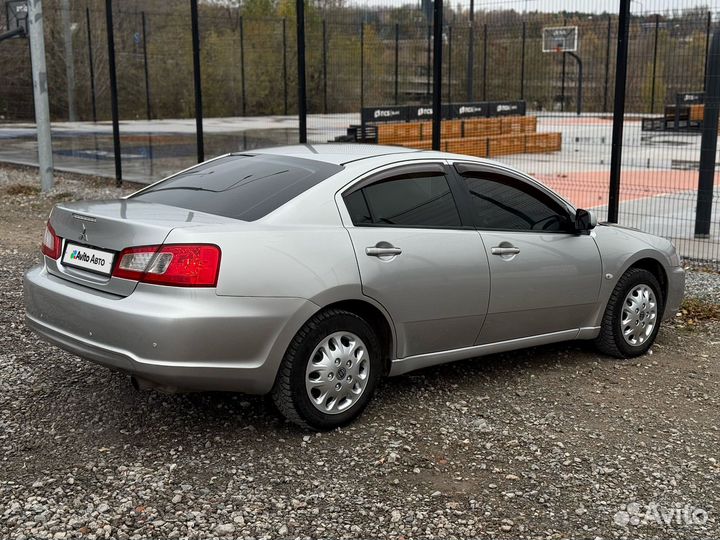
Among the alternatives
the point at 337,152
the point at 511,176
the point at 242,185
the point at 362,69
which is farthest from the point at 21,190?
the point at 362,69

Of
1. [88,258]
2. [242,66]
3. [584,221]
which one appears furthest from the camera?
[242,66]

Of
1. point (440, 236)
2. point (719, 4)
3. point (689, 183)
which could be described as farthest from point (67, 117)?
point (440, 236)

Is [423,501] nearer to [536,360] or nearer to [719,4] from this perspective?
[536,360]

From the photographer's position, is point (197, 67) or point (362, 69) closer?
point (197, 67)

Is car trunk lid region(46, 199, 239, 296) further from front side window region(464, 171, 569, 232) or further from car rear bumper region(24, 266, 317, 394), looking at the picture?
front side window region(464, 171, 569, 232)

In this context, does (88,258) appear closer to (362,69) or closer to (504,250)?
(504,250)

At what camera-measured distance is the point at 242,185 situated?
519 cm

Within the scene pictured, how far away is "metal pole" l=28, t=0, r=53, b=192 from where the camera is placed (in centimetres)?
1393

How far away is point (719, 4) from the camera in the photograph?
9312 millimetres

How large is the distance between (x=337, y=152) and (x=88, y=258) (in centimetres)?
169

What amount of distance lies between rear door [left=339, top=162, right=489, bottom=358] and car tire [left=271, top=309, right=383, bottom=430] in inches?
8.9

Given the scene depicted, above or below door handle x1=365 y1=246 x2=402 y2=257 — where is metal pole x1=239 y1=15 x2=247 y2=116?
above

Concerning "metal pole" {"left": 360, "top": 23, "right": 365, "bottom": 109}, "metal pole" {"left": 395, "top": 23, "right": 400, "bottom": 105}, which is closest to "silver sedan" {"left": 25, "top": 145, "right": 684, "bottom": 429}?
"metal pole" {"left": 395, "top": 23, "right": 400, "bottom": 105}

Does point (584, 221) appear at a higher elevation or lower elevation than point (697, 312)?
higher
